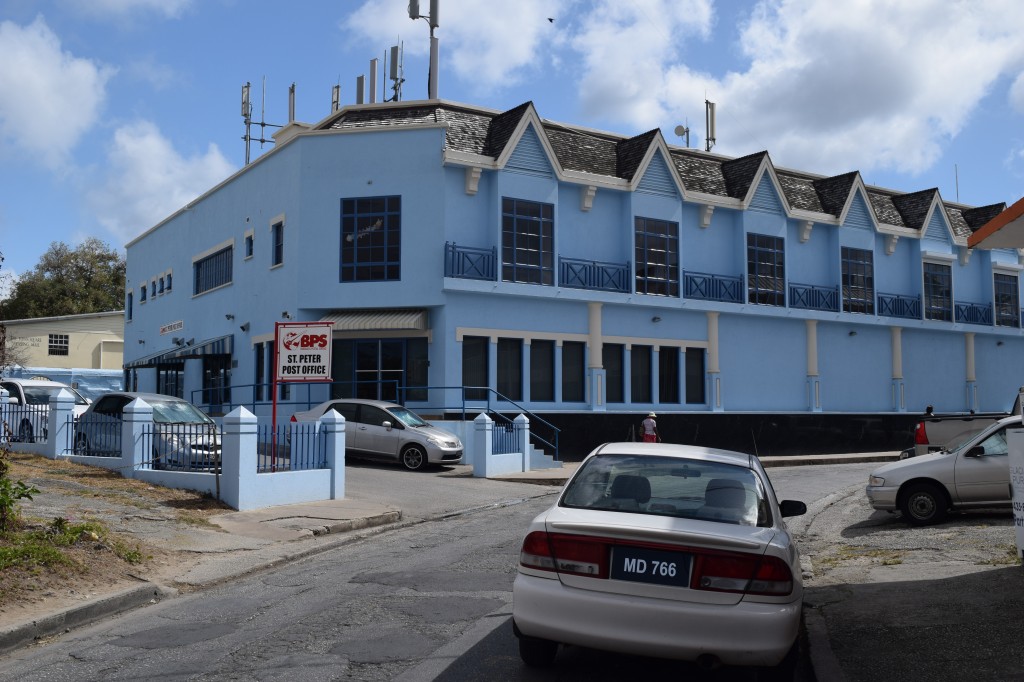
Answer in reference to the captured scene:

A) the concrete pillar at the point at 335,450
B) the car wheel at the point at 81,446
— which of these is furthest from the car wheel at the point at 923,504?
the car wheel at the point at 81,446

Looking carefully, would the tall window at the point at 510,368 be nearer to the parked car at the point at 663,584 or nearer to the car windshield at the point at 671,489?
the car windshield at the point at 671,489

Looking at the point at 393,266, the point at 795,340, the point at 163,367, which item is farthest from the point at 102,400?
the point at 795,340

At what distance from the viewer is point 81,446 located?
17406mm

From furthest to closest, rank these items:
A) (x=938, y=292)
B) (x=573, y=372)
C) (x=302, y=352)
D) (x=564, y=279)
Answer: (x=938, y=292), (x=573, y=372), (x=564, y=279), (x=302, y=352)

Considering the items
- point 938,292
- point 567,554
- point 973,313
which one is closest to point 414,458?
point 567,554

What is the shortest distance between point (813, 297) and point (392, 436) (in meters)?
19.1

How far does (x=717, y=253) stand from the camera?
1286 inches

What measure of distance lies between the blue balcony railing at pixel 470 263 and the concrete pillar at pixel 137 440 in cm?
1196

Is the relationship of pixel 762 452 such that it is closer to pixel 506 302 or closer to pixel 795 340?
pixel 795 340

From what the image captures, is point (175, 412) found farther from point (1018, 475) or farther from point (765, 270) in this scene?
point (765, 270)

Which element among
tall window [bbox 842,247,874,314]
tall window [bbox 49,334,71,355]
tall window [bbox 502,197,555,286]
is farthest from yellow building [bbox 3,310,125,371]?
tall window [bbox 842,247,874,314]

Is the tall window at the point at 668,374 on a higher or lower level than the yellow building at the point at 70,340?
lower

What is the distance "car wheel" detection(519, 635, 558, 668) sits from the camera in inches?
240

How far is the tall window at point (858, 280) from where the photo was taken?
3562 cm
